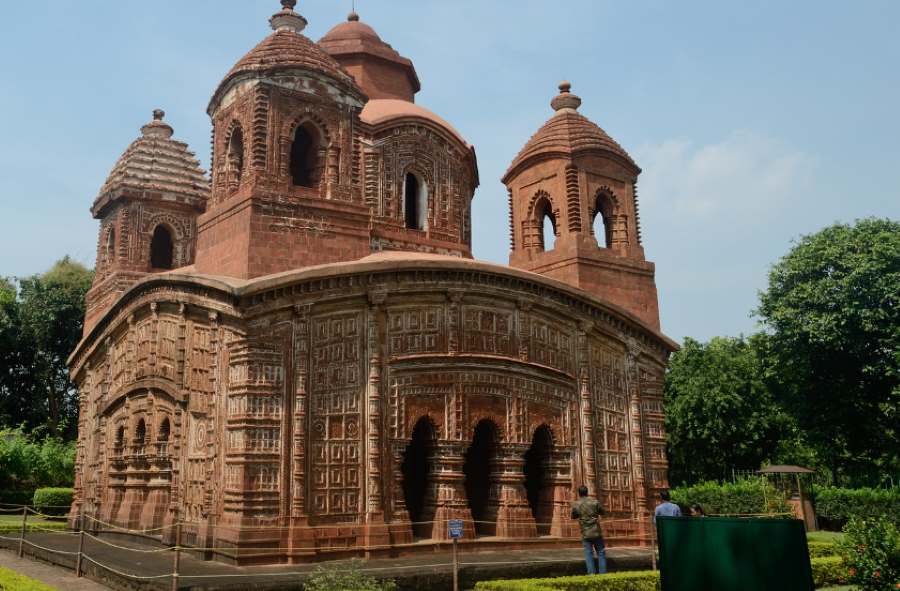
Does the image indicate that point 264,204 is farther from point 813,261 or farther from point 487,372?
point 813,261

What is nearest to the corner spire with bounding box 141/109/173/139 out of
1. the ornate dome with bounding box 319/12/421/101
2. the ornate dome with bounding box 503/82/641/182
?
the ornate dome with bounding box 319/12/421/101

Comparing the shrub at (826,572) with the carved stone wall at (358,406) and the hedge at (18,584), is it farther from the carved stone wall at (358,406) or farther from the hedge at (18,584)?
the hedge at (18,584)

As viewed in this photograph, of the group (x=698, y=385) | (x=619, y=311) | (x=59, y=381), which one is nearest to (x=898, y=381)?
(x=698, y=385)

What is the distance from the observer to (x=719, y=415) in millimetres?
27141

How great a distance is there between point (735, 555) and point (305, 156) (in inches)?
475

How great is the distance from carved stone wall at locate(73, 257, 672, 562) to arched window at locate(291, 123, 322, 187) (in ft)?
10.2

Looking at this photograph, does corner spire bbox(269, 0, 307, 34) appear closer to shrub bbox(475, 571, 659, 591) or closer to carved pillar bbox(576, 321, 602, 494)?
carved pillar bbox(576, 321, 602, 494)

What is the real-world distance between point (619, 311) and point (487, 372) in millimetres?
3422

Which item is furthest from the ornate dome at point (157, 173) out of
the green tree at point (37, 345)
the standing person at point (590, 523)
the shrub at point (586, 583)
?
the shrub at point (586, 583)

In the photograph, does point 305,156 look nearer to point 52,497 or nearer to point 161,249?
point 161,249

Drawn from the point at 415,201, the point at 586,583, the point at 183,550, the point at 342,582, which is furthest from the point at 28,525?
the point at 586,583

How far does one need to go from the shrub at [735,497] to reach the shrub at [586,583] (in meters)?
11.0

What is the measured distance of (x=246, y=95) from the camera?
1398 centimetres

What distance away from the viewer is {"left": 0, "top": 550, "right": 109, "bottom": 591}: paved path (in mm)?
9422
